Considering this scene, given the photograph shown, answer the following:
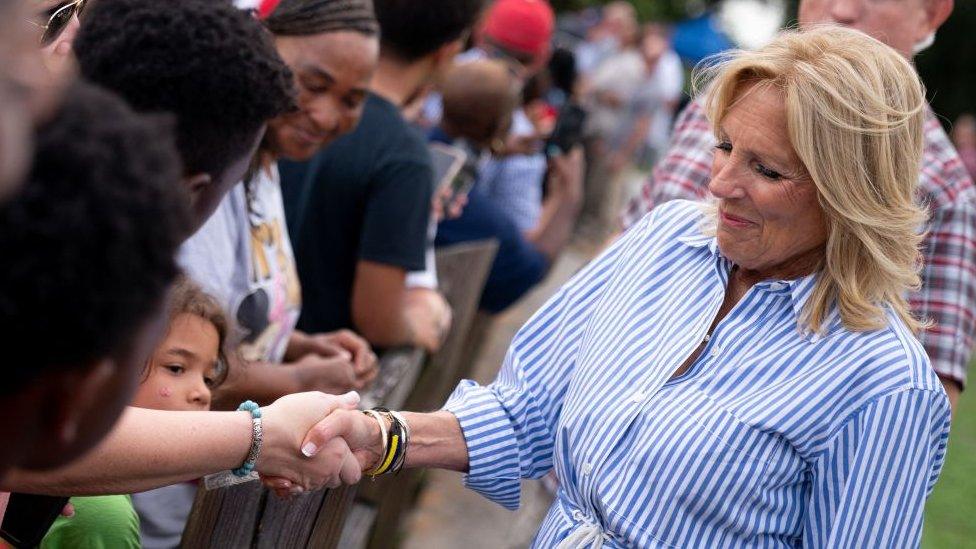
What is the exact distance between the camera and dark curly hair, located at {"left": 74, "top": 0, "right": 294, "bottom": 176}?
5.88 feet

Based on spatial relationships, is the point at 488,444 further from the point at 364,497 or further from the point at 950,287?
the point at 950,287

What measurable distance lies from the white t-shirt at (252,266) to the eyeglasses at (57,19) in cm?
65

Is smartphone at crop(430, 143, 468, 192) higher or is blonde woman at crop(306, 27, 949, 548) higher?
blonde woman at crop(306, 27, 949, 548)

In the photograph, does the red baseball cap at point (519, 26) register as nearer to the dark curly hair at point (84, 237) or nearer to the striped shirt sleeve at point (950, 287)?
the striped shirt sleeve at point (950, 287)

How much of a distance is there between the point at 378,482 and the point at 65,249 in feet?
9.42

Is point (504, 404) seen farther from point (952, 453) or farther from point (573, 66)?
point (573, 66)

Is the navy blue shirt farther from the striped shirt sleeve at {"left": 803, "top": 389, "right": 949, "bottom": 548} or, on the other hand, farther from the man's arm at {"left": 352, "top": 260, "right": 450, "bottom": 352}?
the striped shirt sleeve at {"left": 803, "top": 389, "right": 949, "bottom": 548}

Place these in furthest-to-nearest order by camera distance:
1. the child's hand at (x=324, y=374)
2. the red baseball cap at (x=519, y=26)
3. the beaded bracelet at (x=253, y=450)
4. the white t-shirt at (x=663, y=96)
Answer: the white t-shirt at (x=663, y=96) → the red baseball cap at (x=519, y=26) → the child's hand at (x=324, y=374) → the beaded bracelet at (x=253, y=450)

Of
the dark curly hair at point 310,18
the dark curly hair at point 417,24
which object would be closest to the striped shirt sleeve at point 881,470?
the dark curly hair at point 310,18

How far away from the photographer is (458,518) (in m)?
5.41

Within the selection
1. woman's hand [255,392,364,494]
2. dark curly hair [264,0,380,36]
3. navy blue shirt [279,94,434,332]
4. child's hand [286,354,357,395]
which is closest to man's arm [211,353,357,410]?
child's hand [286,354,357,395]

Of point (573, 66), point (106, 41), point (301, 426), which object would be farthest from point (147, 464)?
point (573, 66)

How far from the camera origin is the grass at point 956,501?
253 inches

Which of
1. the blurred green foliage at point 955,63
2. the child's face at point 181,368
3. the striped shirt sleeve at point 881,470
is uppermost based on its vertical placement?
the striped shirt sleeve at point 881,470
